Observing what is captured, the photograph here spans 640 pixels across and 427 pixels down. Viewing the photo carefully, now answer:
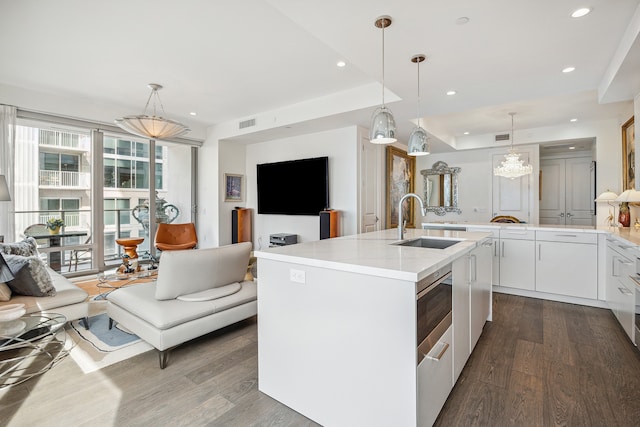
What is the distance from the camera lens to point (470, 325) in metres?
2.29

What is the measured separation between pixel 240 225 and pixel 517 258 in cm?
481

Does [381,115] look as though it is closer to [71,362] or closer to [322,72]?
[322,72]

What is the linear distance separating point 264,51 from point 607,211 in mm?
5686

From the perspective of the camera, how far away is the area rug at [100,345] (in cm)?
233

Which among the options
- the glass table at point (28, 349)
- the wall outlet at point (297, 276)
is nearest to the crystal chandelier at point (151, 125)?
the glass table at point (28, 349)

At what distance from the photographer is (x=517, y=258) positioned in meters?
3.88

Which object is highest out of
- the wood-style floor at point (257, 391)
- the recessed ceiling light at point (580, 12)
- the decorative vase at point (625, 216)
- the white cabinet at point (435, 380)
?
the recessed ceiling light at point (580, 12)

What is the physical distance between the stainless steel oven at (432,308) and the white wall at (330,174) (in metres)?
3.41

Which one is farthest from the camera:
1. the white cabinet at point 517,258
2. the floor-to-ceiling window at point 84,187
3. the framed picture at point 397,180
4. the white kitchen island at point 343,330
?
the framed picture at point 397,180

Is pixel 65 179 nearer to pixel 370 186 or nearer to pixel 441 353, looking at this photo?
pixel 370 186

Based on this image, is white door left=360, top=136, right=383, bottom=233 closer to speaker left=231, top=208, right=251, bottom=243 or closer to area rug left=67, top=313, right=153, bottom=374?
speaker left=231, top=208, right=251, bottom=243

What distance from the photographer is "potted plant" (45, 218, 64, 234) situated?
4.86m

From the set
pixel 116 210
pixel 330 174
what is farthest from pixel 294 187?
pixel 116 210

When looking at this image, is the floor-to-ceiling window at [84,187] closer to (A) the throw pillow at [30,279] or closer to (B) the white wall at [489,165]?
(A) the throw pillow at [30,279]
